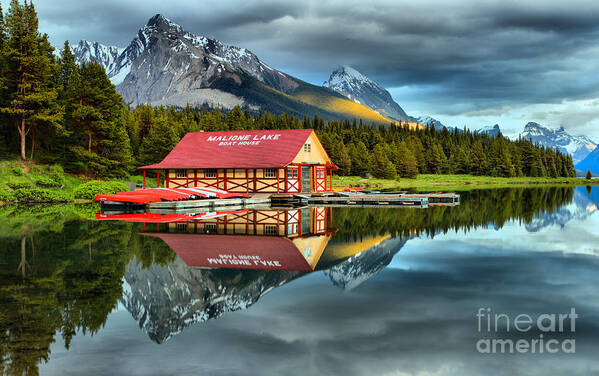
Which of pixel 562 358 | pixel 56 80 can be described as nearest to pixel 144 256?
pixel 562 358

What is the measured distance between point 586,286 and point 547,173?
430 ft

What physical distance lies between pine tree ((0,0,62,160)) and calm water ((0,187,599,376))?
27297mm

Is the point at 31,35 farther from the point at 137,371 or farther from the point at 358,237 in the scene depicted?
the point at 137,371

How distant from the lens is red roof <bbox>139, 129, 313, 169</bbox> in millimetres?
44062

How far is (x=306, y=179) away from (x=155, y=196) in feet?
56.3

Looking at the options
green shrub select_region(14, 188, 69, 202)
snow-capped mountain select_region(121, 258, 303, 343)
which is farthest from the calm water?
green shrub select_region(14, 188, 69, 202)

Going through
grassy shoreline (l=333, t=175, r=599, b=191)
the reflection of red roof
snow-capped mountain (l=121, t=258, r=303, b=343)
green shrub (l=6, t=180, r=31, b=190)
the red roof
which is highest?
the red roof

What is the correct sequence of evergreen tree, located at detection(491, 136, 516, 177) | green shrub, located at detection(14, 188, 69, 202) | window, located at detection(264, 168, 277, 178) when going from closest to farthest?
Result: green shrub, located at detection(14, 188, 69, 202) → window, located at detection(264, 168, 277, 178) → evergreen tree, located at detection(491, 136, 516, 177)

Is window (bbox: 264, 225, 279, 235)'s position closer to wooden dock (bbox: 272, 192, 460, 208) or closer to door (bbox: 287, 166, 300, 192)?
wooden dock (bbox: 272, 192, 460, 208)

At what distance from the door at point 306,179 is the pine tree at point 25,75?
21.6 metres

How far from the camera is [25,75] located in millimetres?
41875

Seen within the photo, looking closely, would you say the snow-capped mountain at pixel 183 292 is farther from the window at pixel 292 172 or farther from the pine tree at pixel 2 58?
the pine tree at pixel 2 58

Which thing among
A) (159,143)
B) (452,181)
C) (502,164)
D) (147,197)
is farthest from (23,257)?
(502,164)

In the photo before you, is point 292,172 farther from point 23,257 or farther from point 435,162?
point 435,162
